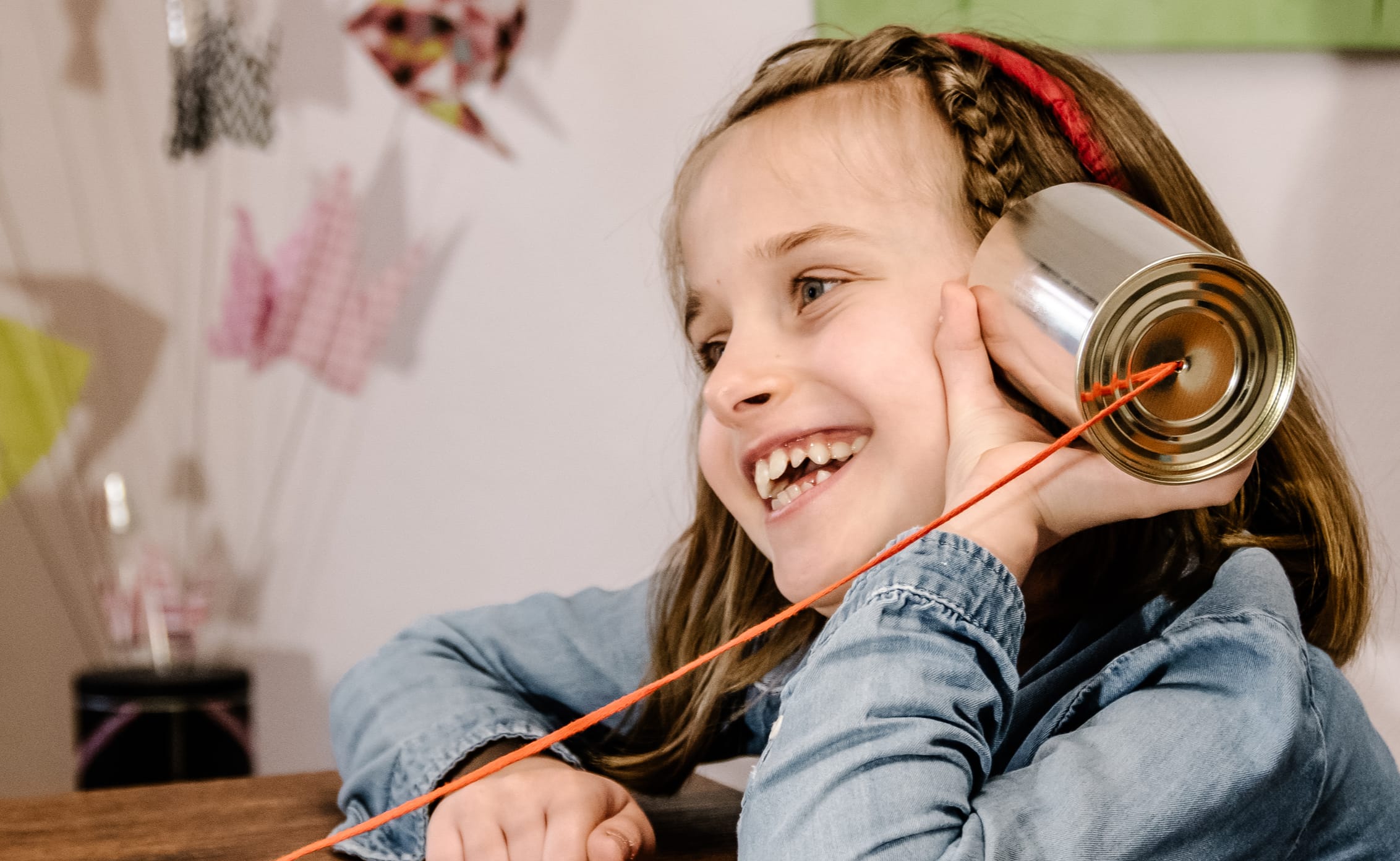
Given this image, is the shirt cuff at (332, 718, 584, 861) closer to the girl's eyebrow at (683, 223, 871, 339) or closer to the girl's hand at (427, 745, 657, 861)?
the girl's hand at (427, 745, 657, 861)

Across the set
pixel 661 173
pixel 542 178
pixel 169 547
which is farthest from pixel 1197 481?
pixel 169 547

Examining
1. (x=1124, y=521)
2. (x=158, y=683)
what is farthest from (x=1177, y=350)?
(x=158, y=683)

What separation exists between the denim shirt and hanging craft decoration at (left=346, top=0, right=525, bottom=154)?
1148mm

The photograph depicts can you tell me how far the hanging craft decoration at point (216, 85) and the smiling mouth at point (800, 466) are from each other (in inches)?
55.4

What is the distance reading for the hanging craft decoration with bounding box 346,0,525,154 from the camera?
1587 mm

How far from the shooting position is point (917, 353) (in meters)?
0.71

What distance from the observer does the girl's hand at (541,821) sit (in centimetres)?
70

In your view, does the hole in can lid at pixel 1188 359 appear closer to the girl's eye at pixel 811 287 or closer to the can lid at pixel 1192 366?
the can lid at pixel 1192 366

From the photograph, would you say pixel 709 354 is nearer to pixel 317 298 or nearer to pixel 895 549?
pixel 895 549

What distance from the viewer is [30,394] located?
199cm

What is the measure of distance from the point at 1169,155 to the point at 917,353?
0.22 metres

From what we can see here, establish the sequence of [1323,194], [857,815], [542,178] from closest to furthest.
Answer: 1. [857,815]
2. [1323,194]
3. [542,178]

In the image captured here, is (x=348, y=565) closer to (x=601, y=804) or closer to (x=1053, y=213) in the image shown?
(x=601, y=804)

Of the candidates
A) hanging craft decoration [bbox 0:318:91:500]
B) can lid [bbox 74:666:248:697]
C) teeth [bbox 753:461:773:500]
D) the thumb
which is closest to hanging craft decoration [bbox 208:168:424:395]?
hanging craft decoration [bbox 0:318:91:500]
